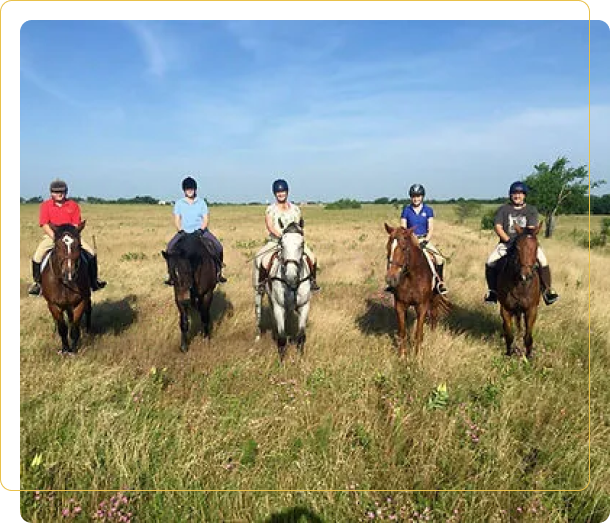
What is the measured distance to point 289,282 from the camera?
22.0 ft

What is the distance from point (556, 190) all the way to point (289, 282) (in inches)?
1693

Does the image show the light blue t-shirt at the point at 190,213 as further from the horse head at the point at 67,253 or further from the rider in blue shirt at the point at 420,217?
the rider in blue shirt at the point at 420,217

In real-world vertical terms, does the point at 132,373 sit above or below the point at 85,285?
below

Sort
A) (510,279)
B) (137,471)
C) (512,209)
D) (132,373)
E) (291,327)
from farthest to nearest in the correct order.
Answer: (291,327) < (512,209) < (510,279) < (132,373) < (137,471)

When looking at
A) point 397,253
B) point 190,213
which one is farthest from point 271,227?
point 397,253

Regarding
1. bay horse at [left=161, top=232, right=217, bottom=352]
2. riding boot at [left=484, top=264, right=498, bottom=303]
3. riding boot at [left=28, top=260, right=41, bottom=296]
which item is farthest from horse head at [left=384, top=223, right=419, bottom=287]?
riding boot at [left=28, top=260, right=41, bottom=296]

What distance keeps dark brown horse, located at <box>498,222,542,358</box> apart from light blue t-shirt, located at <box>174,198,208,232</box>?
→ 672 centimetres

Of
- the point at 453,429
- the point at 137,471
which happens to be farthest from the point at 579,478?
the point at 137,471

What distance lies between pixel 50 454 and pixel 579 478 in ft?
18.4

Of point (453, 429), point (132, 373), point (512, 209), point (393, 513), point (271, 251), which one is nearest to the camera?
point (393, 513)

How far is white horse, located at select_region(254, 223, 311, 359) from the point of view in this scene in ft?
21.7

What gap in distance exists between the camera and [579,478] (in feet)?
12.8

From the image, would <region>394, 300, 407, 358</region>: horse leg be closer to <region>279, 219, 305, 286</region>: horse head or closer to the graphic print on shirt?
<region>279, 219, 305, 286</region>: horse head

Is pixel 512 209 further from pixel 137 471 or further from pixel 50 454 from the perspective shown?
pixel 50 454
